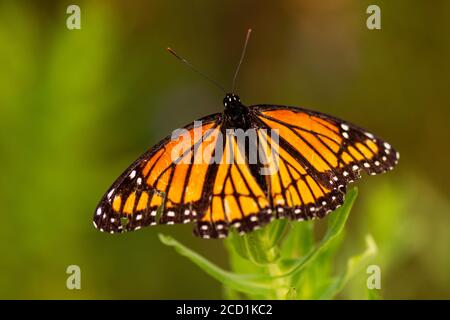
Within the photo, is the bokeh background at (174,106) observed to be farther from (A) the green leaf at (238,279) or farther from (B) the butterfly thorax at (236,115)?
(B) the butterfly thorax at (236,115)

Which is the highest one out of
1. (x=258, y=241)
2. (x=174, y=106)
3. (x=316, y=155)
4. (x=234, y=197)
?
(x=174, y=106)

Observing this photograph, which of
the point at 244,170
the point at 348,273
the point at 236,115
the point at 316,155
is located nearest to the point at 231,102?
the point at 236,115

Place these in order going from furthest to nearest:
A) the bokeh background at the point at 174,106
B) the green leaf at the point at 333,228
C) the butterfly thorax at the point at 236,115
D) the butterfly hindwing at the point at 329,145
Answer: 1. the bokeh background at the point at 174,106
2. the butterfly thorax at the point at 236,115
3. the butterfly hindwing at the point at 329,145
4. the green leaf at the point at 333,228

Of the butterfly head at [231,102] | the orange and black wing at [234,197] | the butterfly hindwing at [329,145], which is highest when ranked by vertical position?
the butterfly head at [231,102]

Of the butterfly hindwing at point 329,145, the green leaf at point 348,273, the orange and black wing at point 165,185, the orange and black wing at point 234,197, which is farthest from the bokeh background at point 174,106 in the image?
the orange and black wing at point 165,185

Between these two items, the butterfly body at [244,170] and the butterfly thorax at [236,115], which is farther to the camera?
the butterfly thorax at [236,115]

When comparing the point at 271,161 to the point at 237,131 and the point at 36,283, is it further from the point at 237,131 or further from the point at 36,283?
the point at 36,283

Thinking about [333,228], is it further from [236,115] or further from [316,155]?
[236,115]
